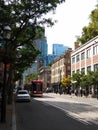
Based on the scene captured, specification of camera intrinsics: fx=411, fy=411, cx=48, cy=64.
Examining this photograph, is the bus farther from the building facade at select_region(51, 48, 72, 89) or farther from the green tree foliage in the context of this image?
the building facade at select_region(51, 48, 72, 89)

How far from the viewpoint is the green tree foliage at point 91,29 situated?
85.3 m

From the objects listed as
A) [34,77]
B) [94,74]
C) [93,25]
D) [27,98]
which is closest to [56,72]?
[34,77]

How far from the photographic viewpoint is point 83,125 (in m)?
20.1

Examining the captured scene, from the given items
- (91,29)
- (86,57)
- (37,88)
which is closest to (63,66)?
(91,29)

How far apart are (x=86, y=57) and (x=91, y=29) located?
29.0ft

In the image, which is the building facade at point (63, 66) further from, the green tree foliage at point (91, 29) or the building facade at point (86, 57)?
the green tree foliage at point (91, 29)

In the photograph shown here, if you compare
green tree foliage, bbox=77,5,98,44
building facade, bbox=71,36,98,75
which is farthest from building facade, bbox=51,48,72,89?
green tree foliage, bbox=77,5,98,44

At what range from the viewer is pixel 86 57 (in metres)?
91.4

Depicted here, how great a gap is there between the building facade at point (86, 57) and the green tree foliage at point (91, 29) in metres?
4.09

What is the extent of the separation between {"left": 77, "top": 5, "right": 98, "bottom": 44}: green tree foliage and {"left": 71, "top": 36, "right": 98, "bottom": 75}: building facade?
4.09m

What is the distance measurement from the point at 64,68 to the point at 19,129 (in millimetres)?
111126

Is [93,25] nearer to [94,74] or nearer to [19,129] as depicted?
[94,74]

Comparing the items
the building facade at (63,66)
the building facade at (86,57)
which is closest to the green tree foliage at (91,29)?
the building facade at (86,57)

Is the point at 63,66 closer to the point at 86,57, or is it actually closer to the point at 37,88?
the point at 86,57
